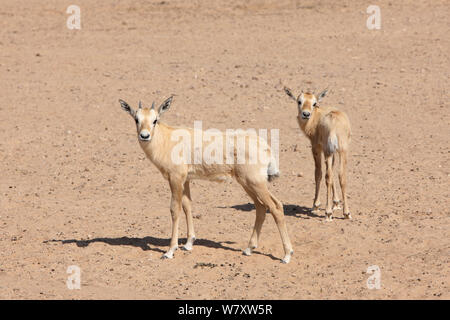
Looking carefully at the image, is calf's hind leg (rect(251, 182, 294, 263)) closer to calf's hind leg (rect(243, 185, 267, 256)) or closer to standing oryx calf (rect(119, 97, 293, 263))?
standing oryx calf (rect(119, 97, 293, 263))

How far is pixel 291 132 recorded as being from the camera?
61.5ft

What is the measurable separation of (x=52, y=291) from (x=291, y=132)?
9.87 metres

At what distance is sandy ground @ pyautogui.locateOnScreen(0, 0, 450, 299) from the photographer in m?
11.2

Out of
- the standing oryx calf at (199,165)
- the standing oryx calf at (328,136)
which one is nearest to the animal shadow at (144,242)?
the standing oryx calf at (199,165)

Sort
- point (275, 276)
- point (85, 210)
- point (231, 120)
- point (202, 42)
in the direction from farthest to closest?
point (202, 42)
point (231, 120)
point (85, 210)
point (275, 276)

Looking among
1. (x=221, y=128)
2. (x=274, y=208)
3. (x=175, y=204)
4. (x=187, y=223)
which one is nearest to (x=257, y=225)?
(x=274, y=208)

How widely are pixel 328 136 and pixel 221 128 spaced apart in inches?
225

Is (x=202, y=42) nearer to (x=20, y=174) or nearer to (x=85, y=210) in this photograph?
(x=20, y=174)

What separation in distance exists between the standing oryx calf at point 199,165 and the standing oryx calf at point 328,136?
2.20 m

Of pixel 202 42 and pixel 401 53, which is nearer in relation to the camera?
pixel 401 53

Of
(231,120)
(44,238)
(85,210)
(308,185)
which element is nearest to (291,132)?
(231,120)

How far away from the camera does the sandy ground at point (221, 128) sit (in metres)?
11.2

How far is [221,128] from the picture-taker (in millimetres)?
18953

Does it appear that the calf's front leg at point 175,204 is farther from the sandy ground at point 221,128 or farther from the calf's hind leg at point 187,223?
the calf's hind leg at point 187,223
